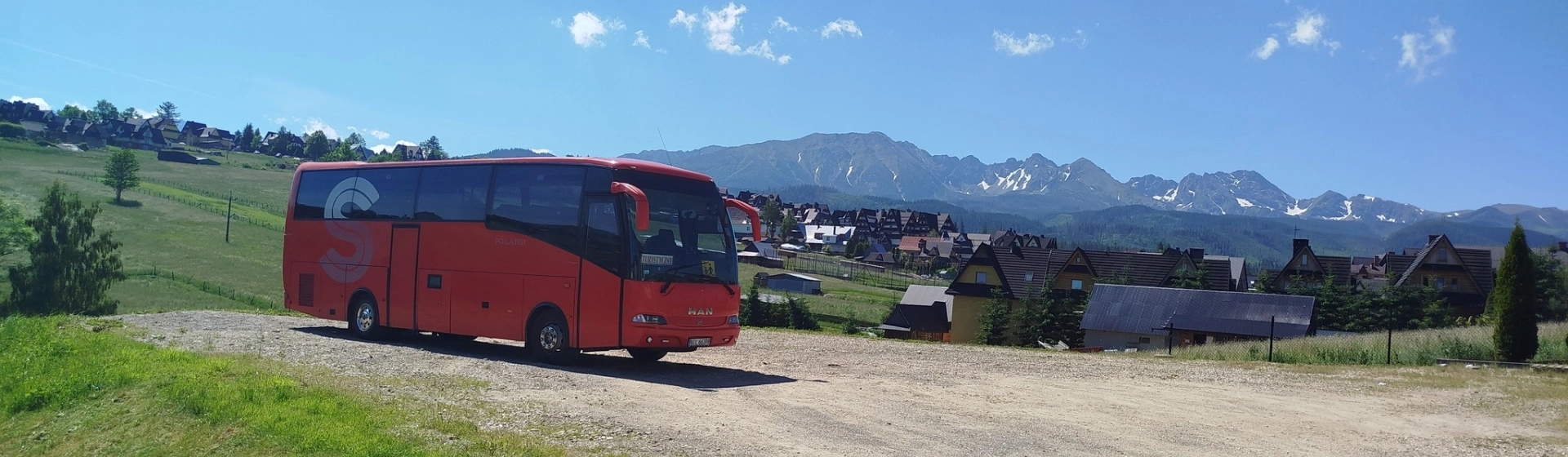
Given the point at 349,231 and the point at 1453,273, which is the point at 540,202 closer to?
the point at 349,231

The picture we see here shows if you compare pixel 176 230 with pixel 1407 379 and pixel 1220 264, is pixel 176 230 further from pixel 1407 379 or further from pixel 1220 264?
pixel 1407 379

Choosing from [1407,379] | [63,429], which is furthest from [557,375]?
[1407,379]

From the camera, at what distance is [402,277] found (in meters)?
18.7

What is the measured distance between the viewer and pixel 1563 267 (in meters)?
58.9

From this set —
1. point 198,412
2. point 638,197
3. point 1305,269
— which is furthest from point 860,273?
point 198,412

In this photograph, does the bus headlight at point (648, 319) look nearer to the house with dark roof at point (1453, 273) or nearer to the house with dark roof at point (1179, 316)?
the house with dark roof at point (1179, 316)

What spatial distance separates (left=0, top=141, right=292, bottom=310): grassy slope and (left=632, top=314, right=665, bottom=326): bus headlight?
36.2m

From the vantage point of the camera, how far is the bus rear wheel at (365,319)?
760 inches

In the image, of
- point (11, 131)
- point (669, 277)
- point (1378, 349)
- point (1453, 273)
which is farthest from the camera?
point (11, 131)

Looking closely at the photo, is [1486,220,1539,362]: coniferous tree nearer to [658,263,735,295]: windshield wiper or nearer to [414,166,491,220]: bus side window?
[658,263,735,295]: windshield wiper

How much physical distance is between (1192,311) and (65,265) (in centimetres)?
5424

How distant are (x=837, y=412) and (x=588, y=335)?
5.73m

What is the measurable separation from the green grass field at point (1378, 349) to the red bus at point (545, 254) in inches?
492

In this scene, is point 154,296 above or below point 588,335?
below
